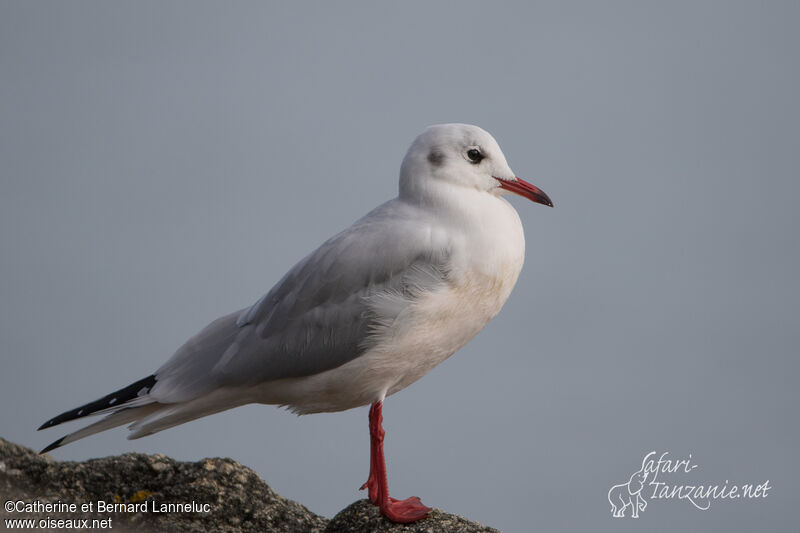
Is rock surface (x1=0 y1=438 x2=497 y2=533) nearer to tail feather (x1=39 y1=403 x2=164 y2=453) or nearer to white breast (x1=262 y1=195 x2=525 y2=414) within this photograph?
tail feather (x1=39 y1=403 x2=164 y2=453)

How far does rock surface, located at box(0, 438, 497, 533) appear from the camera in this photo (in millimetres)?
5930

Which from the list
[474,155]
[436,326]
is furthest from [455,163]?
[436,326]

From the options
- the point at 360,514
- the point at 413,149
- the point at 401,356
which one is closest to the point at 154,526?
the point at 360,514

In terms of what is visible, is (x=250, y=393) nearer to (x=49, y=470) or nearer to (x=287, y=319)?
(x=287, y=319)

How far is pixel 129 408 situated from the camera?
6148 mm

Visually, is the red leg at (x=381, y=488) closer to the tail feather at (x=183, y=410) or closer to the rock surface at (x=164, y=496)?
the rock surface at (x=164, y=496)

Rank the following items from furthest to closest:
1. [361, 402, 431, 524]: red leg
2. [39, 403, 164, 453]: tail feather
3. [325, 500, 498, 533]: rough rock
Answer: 1. [361, 402, 431, 524]: red leg
2. [325, 500, 498, 533]: rough rock
3. [39, 403, 164, 453]: tail feather

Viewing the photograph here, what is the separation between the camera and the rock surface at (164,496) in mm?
5930

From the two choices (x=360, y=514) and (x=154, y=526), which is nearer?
(x=154, y=526)

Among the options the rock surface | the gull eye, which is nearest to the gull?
the gull eye

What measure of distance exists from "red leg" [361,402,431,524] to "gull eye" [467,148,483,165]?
1601mm

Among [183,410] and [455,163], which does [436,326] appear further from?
[183,410]

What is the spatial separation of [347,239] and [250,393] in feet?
3.65

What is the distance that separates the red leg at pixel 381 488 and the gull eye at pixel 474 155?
5.25 ft
